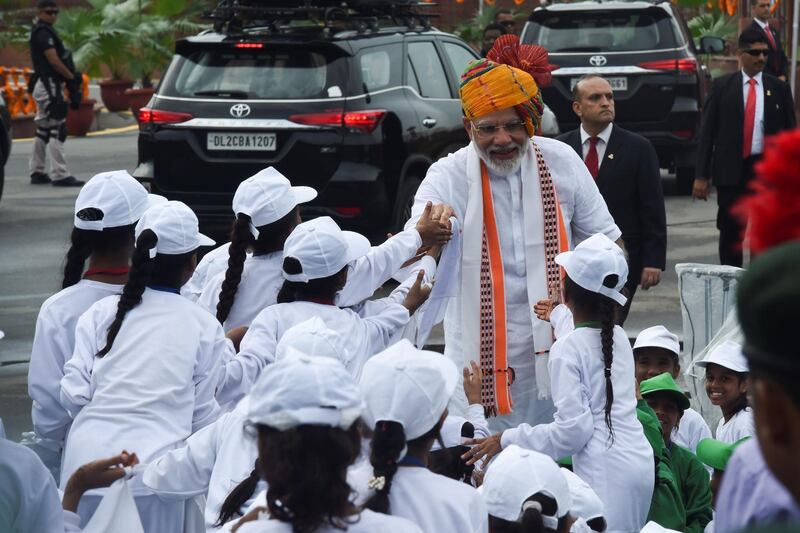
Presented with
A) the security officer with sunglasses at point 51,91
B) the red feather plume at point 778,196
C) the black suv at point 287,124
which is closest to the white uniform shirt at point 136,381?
the red feather plume at point 778,196

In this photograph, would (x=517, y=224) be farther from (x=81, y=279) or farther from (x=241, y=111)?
(x=241, y=111)

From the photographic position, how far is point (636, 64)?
1509cm

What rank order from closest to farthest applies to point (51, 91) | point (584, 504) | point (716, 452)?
1. point (716, 452)
2. point (584, 504)
3. point (51, 91)

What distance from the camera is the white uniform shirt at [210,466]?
4.05 metres

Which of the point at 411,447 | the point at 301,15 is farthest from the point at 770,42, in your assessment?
the point at 411,447

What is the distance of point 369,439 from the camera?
134 inches

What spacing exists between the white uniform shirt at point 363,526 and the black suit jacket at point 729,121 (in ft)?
25.8

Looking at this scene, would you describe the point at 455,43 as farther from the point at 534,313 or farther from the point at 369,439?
the point at 369,439

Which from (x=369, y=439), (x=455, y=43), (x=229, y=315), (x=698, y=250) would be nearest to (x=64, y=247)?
(x=455, y=43)

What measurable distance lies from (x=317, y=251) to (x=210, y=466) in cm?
98

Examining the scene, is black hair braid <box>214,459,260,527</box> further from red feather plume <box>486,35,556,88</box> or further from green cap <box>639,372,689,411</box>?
red feather plume <box>486,35,556,88</box>

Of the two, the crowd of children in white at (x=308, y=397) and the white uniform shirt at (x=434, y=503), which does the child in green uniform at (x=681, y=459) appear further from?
the white uniform shirt at (x=434, y=503)

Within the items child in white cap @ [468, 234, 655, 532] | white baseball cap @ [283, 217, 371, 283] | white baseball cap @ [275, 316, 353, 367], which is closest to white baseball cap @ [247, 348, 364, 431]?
white baseball cap @ [275, 316, 353, 367]

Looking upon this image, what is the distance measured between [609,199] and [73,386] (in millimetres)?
4120
